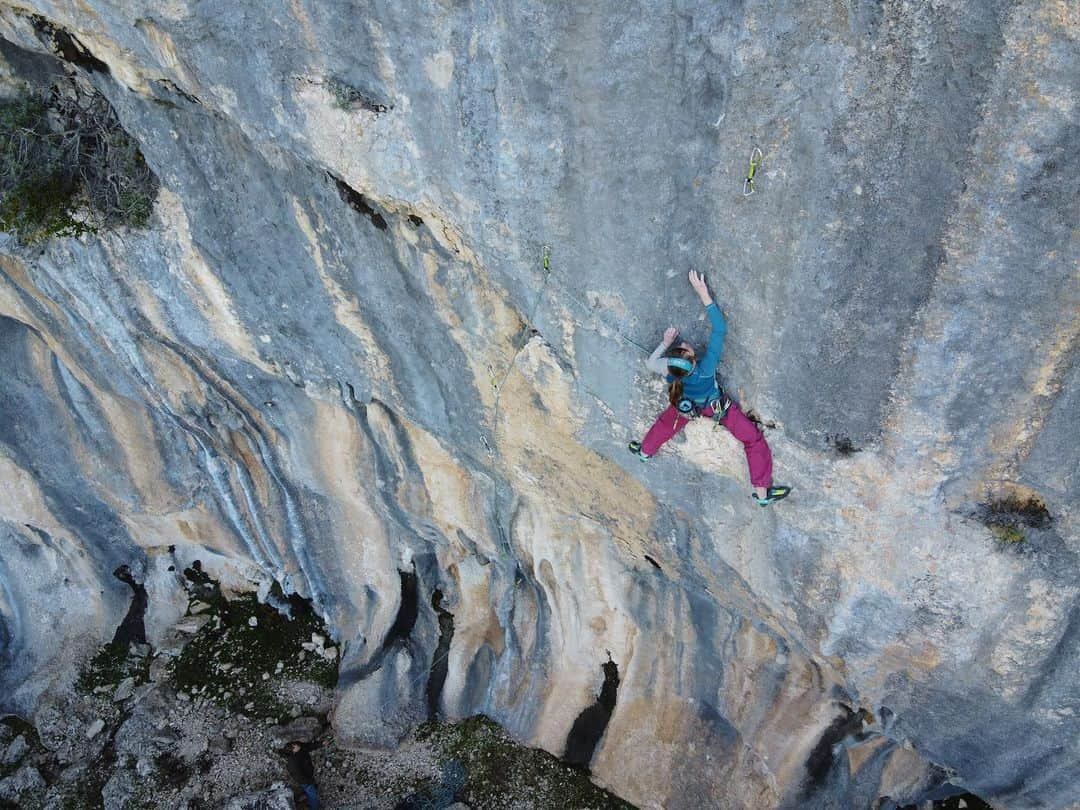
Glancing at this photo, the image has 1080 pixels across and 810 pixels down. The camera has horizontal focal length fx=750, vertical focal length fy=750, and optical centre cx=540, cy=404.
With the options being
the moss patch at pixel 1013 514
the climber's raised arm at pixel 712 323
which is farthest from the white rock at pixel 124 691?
the moss patch at pixel 1013 514

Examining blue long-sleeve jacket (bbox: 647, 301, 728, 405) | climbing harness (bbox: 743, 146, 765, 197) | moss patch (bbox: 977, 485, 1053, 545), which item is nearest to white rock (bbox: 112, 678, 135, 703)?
blue long-sleeve jacket (bbox: 647, 301, 728, 405)

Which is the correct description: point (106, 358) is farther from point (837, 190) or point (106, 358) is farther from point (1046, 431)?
point (1046, 431)

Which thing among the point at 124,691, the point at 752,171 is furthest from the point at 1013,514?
the point at 124,691

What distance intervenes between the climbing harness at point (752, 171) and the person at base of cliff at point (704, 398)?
1.95ft

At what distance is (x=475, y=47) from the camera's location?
4.20 meters

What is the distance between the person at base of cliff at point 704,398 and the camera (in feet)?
15.2

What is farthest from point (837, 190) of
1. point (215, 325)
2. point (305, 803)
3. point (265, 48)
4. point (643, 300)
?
point (305, 803)

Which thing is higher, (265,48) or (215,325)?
(265,48)

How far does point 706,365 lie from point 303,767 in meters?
8.34

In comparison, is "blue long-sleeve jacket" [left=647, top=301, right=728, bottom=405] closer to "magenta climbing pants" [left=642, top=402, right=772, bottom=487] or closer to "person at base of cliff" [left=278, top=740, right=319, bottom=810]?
"magenta climbing pants" [left=642, top=402, right=772, bottom=487]

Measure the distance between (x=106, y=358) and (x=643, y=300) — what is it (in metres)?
6.13

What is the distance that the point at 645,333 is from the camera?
5.00 m

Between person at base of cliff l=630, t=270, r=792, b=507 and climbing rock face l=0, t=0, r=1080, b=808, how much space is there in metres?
0.13

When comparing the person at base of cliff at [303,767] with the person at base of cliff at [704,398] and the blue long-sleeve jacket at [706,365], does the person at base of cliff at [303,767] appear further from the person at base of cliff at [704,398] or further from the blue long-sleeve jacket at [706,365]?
the blue long-sleeve jacket at [706,365]
